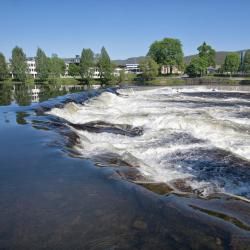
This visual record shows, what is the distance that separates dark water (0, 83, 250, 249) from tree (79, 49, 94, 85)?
260 feet

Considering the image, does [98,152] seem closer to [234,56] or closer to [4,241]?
[4,241]

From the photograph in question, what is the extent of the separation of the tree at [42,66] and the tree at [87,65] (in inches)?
416

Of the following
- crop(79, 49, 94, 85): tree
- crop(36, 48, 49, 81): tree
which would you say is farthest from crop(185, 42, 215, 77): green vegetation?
crop(36, 48, 49, 81): tree

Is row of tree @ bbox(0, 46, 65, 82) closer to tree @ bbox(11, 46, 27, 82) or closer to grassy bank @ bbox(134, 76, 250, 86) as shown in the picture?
tree @ bbox(11, 46, 27, 82)

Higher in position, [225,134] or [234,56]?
[234,56]

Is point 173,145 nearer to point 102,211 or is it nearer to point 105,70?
point 102,211

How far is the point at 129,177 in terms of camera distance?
29.6ft

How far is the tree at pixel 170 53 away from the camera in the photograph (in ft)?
358

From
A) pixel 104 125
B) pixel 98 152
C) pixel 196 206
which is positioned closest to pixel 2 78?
pixel 104 125

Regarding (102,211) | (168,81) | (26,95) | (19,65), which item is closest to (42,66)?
(19,65)

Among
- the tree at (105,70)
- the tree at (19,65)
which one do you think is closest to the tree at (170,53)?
the tree at (105,70)

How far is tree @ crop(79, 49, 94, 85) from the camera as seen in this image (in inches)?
3447

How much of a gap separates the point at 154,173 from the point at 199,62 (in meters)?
91.7

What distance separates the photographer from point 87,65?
8738 cm
